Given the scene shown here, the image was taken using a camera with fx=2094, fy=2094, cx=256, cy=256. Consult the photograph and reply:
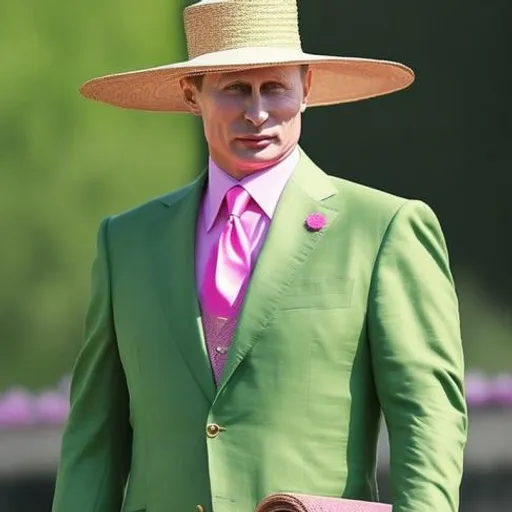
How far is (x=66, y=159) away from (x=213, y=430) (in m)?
2.37

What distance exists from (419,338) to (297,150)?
473 millimetres

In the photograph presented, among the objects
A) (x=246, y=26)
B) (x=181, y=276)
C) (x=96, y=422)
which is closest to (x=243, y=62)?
(x=246, y=26)

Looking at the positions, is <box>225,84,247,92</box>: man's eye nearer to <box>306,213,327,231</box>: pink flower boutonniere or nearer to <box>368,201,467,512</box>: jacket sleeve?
<box>306,213,327,231</box>: pink flower boutonniere

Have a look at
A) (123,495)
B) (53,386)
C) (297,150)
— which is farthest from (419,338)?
(53,386)

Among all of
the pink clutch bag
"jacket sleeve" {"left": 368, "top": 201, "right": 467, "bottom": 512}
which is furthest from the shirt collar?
the pink clutch bag

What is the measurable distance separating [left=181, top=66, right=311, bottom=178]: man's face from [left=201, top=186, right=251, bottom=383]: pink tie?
0.27ft

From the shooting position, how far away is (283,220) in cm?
397

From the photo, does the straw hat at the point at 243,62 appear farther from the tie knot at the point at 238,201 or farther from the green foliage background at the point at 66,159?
the green foliage background at the point at 66,159

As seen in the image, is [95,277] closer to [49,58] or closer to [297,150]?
[297,150]

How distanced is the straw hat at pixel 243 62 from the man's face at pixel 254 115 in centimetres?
4

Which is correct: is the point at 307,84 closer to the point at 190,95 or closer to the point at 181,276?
the point at 190,95

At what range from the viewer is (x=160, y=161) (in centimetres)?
611

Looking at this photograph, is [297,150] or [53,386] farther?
[53,386]

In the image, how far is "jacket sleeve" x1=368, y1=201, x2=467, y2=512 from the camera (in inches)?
148
